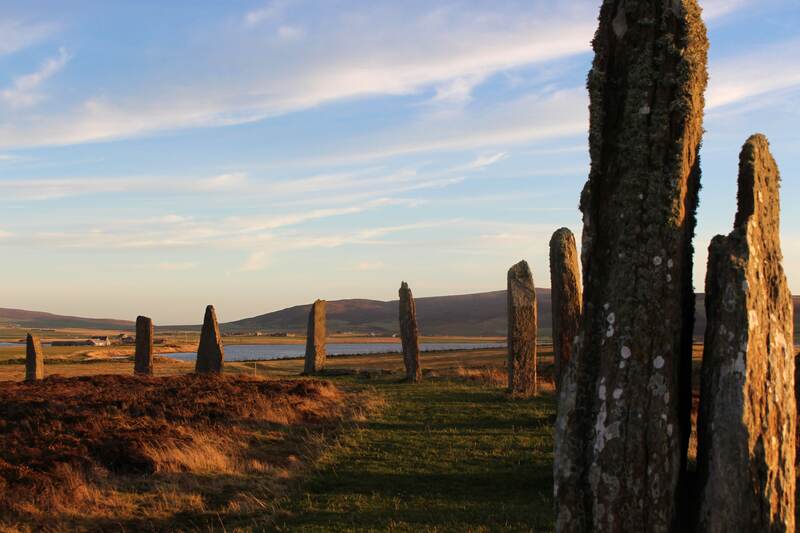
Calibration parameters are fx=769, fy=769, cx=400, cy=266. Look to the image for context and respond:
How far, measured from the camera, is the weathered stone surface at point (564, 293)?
59.1 ft

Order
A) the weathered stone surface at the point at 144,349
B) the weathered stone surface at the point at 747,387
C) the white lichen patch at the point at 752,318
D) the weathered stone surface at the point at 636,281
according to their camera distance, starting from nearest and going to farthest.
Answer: the weathered stone surface at the point at 747,387
the white lichen patch at the point at 752,318
the weathered stone surface at the point at 636,281
the weathered stone surface at the point at 144,349

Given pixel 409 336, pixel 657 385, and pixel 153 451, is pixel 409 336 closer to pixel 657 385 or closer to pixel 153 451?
pixel 153 451

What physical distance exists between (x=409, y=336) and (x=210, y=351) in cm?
744

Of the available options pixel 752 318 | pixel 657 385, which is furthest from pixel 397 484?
pixel 752 318

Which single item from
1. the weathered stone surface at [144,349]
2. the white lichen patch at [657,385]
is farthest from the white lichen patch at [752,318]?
the weathered stone surface at [144,349]

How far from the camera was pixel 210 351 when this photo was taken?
93.7 ft

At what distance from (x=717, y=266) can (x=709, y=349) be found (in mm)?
719

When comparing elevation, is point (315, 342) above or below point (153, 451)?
above

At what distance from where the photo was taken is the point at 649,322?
269 inches

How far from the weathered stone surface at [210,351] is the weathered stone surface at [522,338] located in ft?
36.8

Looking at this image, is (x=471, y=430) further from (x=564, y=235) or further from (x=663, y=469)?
(x=663, y=469)

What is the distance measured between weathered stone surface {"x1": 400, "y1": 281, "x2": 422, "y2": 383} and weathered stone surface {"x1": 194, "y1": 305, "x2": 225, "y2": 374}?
686 centimetres

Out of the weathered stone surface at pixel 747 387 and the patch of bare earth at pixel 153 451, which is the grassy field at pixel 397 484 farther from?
the weathered stone surface at pixel 747 387

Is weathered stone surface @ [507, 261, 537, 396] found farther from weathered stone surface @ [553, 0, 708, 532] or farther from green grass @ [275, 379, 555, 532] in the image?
weathered stone surface @ [553, 0, 708, 532]
